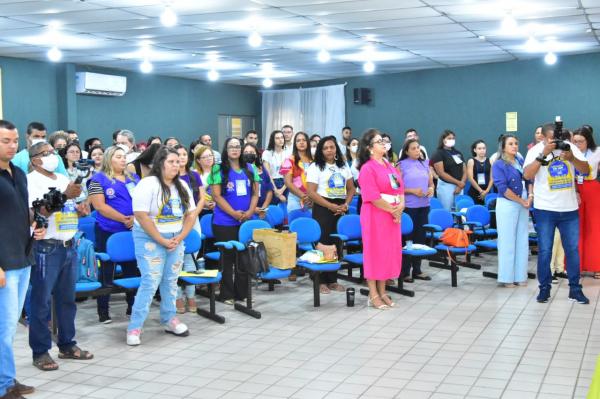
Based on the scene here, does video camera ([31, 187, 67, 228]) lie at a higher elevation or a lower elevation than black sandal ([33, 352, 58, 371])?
higher

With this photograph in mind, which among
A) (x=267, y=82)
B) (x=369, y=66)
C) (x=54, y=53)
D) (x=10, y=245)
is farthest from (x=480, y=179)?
(x=10, y=245)

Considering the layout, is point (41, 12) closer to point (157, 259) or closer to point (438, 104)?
point (157, 259)

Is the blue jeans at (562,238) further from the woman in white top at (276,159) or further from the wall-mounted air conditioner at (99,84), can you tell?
the wall-mounted air conditioner at (99,84)

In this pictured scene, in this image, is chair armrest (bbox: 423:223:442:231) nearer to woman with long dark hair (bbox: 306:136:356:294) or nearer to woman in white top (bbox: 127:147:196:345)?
woman with long dark hair (bbox: 306:136:356:294)

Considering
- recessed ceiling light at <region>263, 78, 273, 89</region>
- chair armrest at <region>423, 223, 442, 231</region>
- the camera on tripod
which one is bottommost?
chair armrest at <region>423, 223, 442, 231</region>

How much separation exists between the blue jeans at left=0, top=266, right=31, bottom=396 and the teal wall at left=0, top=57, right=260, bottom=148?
8684 millimetres

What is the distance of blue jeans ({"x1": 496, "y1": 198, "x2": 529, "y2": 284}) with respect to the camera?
768cm

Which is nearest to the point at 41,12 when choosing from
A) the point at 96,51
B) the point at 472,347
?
the point at 96,51

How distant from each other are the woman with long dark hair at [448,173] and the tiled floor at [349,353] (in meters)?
2.87

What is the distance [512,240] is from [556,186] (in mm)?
1017

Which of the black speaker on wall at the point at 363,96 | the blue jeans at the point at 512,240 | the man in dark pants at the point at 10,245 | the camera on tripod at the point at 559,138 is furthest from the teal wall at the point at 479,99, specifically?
the man in dark pants at the point at 10,245

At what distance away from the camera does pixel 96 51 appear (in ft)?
38.6

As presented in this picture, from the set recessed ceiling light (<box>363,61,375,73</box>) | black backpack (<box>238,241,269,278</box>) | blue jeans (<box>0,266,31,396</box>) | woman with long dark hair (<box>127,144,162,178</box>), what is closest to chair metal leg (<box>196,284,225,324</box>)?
black backpack (<box>238,241,269,278</box>)

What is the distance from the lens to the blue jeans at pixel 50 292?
16.5 feet
